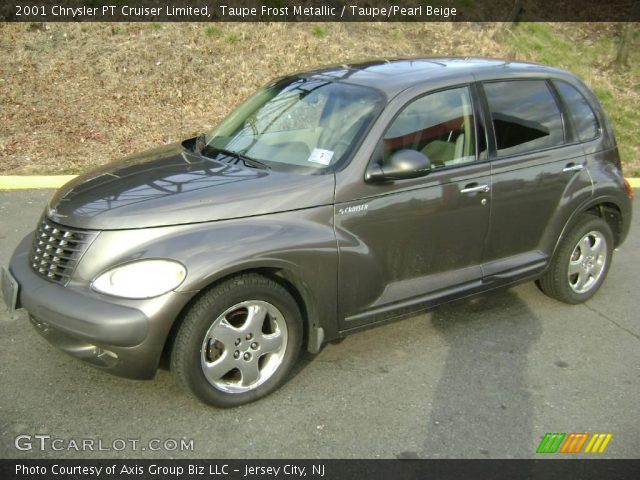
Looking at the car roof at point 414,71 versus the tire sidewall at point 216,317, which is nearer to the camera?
the tire sidewall at point 216,317

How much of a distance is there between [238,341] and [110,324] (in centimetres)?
68

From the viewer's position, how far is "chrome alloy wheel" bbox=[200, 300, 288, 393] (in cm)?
354

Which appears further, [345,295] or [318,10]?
[318,10]

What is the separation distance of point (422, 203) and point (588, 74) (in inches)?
448

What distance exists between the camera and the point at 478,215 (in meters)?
4.38

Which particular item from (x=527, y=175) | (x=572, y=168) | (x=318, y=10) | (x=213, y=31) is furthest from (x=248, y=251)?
(x=318, y=10)

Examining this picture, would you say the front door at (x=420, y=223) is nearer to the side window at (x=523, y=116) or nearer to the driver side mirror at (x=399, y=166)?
the driver side mirror at (x=399, y=166)

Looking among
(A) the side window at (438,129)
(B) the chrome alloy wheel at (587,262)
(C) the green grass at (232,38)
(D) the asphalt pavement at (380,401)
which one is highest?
(A) the side window at (438,129)

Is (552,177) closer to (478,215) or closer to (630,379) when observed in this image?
(478,215)

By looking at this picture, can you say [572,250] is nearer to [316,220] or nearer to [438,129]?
[438,129]

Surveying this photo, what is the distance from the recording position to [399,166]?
12.7 ft

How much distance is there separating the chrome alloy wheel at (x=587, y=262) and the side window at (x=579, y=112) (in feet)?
2.47

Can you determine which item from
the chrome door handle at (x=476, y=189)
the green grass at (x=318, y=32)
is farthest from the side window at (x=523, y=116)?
the green grass at (x=318, y=32)

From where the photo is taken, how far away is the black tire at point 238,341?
342cm
